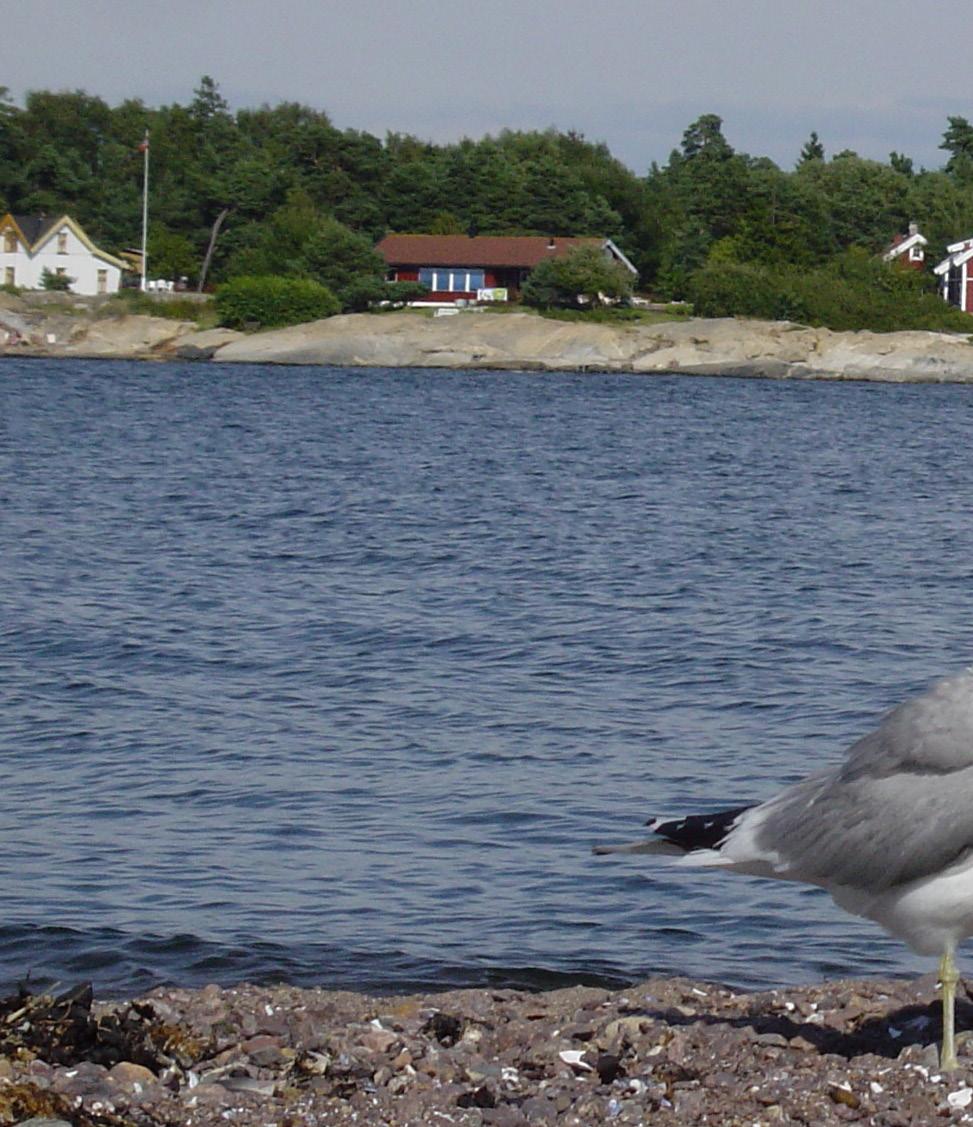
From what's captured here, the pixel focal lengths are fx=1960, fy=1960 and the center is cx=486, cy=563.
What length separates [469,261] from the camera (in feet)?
341

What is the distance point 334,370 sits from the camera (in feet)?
279

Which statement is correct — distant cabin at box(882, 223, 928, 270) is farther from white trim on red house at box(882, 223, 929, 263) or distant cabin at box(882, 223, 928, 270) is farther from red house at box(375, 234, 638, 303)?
red house at box(375, 234, 638, 303)

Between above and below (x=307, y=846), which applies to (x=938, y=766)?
above

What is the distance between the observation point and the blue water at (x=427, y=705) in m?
9.43

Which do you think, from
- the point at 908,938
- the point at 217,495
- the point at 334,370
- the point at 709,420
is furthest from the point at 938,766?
the point at 334,370

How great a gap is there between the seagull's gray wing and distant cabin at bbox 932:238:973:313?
329ft

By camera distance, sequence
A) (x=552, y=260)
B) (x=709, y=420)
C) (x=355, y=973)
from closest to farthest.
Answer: (x=355, y=973) < (x=709, y=420) < (x=552, y=260)

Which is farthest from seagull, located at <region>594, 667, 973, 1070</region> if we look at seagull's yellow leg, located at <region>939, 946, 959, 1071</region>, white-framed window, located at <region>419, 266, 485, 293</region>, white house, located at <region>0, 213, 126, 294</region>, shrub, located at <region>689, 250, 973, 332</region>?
white house, located at <region>0, 213, 126, 294</region>

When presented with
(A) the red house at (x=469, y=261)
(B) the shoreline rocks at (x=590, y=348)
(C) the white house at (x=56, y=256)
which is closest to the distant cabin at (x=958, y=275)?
(B) the shoreline rocks at (x=590, y=348)

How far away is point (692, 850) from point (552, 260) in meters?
92.3

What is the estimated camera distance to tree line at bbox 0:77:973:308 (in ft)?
347

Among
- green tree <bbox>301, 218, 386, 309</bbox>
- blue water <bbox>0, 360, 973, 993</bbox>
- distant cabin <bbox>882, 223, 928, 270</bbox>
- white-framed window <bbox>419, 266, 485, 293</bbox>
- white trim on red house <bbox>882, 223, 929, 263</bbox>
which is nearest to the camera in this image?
blue water <bbox>0, 360, 973, 993</bbox>

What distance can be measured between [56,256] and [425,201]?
21.2 m

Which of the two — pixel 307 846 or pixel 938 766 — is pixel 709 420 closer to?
pixel 307 846
